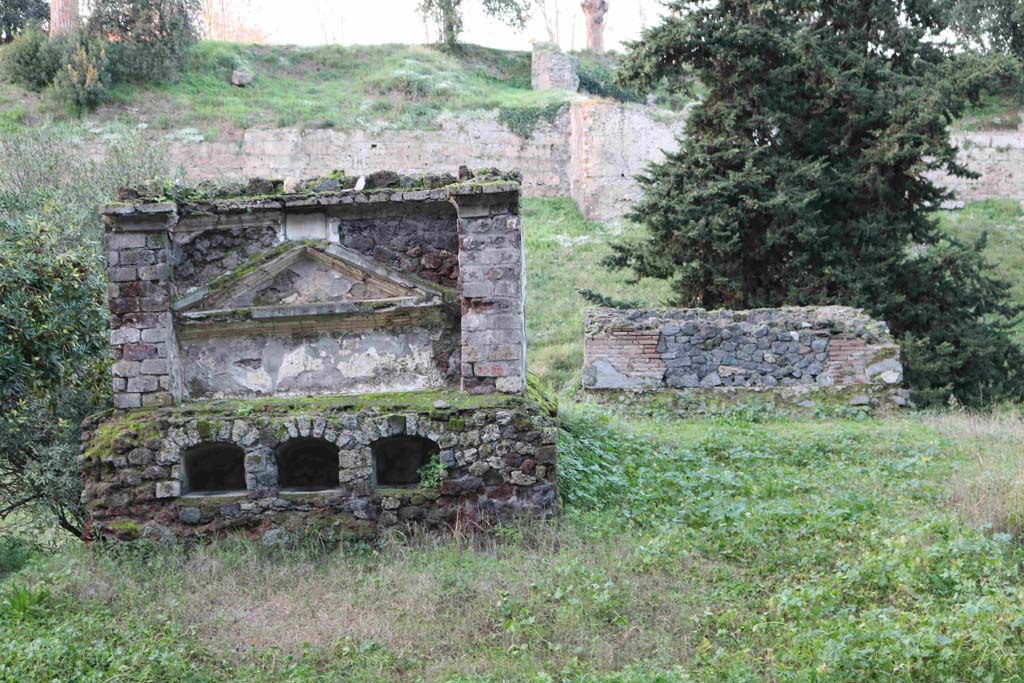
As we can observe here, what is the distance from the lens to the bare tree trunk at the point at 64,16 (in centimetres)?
3014

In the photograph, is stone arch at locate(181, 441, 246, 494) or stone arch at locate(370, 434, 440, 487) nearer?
stone arch at locate(181, 441, 246, 494)

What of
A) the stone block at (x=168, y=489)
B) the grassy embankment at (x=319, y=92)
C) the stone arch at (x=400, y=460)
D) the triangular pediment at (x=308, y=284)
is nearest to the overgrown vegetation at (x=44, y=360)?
the triangular pediment at (x=308, y=284)

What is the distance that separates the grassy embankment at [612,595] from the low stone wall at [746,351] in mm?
4059

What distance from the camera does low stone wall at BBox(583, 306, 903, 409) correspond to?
13.0 metres

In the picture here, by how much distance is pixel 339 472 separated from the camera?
7.55 meters

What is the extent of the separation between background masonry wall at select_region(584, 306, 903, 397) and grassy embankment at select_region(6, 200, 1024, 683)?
4.07 metres

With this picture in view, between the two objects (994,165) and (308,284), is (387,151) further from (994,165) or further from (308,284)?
(308,284)

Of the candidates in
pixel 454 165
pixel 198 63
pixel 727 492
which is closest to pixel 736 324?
pixel 727 492

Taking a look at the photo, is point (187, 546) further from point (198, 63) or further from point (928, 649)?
point (198, 63)

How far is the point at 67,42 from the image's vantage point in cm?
2995

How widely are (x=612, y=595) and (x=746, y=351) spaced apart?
777 cm

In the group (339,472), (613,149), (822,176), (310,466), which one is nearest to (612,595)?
(339,472)

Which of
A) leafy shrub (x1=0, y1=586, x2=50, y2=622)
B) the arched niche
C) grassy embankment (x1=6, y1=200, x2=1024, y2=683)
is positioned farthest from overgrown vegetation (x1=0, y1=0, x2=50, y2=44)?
leafy shrub (x1=0, y1=586, x2=50, y2=622)

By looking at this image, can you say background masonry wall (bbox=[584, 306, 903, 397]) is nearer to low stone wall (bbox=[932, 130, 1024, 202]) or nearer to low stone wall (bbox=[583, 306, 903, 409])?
low stone wall (bbox=[583, 306, 903, 409])
